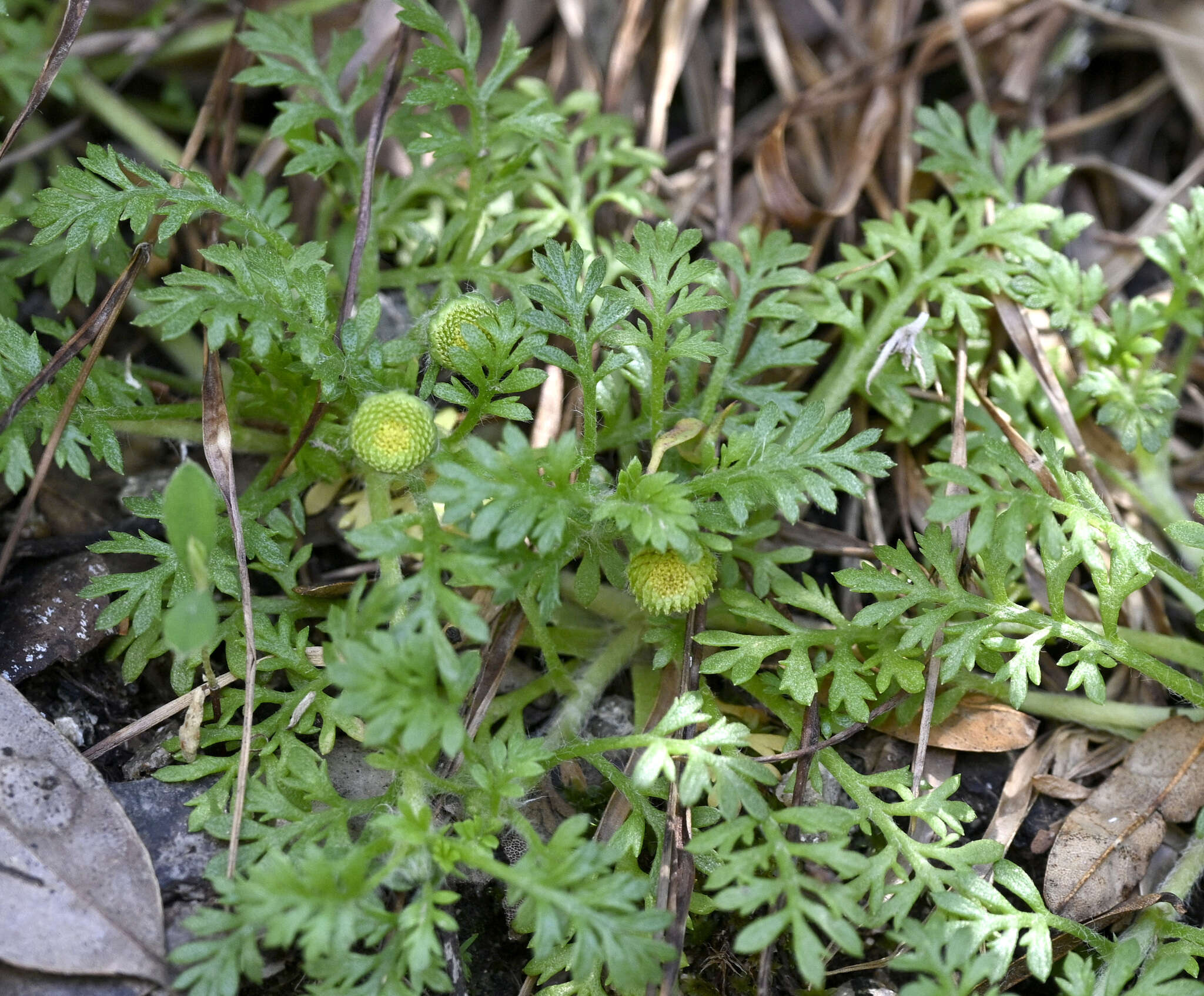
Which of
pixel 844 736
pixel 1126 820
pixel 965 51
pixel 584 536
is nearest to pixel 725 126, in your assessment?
pixel 965 51

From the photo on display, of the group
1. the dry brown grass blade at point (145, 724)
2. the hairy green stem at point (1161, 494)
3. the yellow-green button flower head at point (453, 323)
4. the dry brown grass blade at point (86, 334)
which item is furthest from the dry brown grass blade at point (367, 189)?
the hairy green stem at point (1161, 494)

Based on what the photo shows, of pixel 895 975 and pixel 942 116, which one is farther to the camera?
pixel 942 116

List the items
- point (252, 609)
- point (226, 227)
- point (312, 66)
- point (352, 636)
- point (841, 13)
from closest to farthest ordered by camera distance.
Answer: point (352, 636)
point (252, 609)
point (226, 227)
point (312, 66)
point (841, 13)

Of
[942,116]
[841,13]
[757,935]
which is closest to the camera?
[757,935]

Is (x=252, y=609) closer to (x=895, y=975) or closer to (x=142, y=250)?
(x=142, y=250)

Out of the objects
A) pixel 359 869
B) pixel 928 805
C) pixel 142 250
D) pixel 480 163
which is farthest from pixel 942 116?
pixel 359 869

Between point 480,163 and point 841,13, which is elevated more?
point 841,13

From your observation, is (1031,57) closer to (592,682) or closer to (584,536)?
(584,536)

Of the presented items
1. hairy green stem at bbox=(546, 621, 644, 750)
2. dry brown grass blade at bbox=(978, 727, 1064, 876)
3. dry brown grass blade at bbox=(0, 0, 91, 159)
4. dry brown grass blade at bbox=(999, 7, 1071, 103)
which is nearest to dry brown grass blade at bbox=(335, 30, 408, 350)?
dry brown grass blade at bbox=(0, 0, 91, 159)
